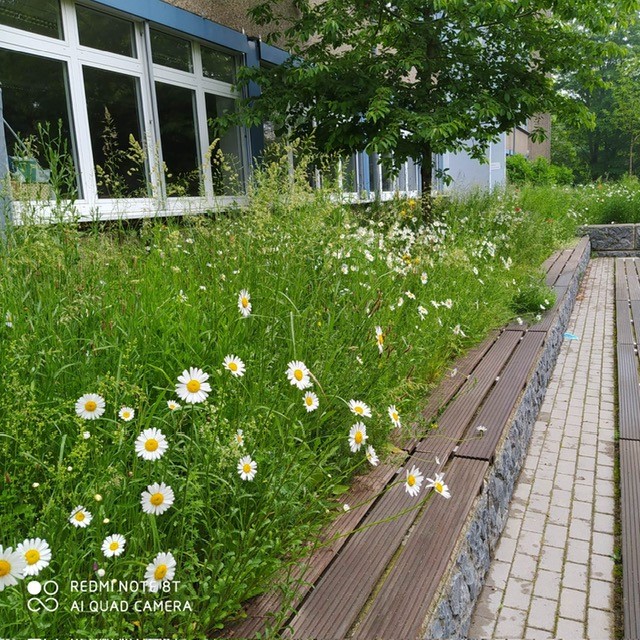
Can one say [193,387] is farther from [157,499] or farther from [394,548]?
[394,548]

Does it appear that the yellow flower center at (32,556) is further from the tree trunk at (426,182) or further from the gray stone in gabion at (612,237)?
the gray stone in gabion at (612,237)

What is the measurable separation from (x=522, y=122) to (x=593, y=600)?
7074mm

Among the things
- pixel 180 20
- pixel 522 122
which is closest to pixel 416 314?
pixel 180 20

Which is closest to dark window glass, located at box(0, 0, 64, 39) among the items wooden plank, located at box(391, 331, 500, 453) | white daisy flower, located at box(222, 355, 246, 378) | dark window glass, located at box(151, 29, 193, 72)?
dark window glass, located at box(151, 29, 193, 72)

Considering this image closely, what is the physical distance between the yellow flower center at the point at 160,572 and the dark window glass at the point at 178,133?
18.7 ft

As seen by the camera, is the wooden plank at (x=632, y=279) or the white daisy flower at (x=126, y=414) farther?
the wooden plank at (x=632, y=279)

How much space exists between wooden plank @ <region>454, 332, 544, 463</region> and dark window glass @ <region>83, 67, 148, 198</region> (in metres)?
3.44

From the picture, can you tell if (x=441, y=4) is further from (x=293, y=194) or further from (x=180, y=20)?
(x=293, y=194)

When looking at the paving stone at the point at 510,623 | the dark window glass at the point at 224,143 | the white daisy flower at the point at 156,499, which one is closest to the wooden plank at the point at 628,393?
the paving stone at the point at 510,623

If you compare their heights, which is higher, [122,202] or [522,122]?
[522,122]

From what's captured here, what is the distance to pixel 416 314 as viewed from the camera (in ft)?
13.6

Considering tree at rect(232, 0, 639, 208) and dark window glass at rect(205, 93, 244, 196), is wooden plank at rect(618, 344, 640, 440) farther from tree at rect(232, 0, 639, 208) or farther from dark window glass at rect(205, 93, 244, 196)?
dark window glass at rect(205, 93, 244, 196)

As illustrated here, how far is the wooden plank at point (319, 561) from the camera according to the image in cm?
168

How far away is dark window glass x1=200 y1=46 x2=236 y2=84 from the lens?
7.29 meters
